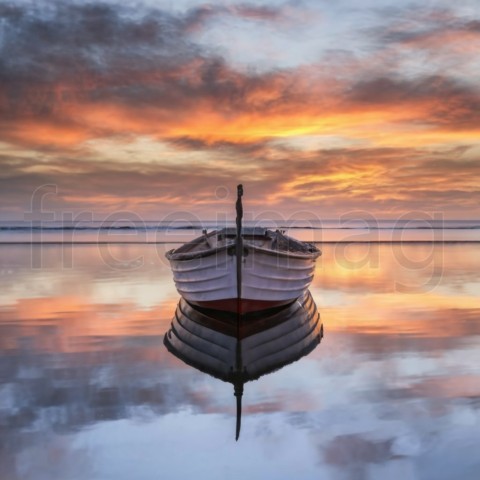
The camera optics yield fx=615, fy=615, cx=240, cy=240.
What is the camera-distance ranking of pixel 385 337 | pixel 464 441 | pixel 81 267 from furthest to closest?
1. pixel 81 267
2. pixel 385 337
3. pixel 464 441

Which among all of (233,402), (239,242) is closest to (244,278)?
(239,242)

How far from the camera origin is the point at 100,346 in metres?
13.4

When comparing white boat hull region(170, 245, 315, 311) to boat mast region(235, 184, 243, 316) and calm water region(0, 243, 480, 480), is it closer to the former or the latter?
boat mast region(235, 184, 243, 316)

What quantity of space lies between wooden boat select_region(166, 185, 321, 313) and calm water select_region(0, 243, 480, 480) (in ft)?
4.59

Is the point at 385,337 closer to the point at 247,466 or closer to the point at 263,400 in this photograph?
the point at 263,400

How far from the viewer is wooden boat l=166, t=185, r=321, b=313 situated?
14.3 metres

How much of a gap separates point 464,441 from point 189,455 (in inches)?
133

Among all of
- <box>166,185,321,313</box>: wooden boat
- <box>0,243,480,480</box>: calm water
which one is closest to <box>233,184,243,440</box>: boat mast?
<box>166,185,321,313</box>: wooden boat

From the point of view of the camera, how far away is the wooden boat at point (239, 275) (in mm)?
14281

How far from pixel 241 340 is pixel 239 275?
159cm

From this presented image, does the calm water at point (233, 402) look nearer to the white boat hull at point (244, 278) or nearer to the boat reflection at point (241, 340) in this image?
the boat reflection at point (241, 340)

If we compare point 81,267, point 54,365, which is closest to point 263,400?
point 54,365

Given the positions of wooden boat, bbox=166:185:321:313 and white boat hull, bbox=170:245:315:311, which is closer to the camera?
wooden boat, bbox=166:185:321:313

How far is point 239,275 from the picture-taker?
1411 cm
